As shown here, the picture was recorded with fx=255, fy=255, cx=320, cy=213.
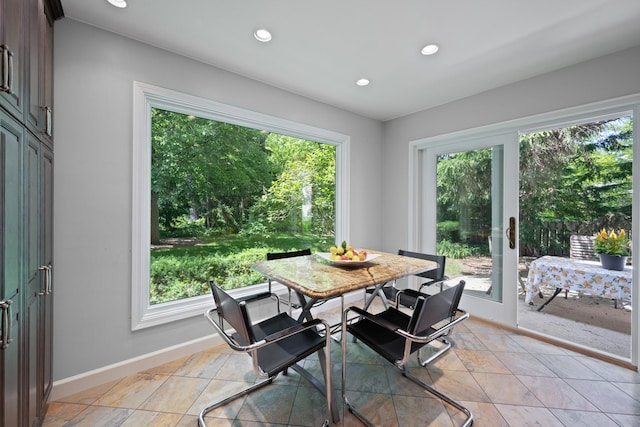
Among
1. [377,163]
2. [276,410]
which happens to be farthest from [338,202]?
[276,410]

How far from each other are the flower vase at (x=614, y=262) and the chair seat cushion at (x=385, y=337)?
270cm

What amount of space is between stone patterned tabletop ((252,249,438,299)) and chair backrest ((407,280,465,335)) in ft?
0.87

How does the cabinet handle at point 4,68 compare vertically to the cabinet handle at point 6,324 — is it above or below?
above

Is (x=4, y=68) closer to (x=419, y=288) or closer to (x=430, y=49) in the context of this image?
(x=430, y=49)

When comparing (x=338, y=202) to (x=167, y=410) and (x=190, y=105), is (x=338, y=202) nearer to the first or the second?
(x=190, y=105)

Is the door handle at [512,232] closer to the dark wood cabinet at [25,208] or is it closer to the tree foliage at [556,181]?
the tree foliage at [556,181]

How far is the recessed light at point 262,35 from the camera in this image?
1.89 meters

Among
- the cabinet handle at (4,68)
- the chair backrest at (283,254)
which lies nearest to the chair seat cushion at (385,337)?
the chair backrest at (283,254)

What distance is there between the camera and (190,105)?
2.23 m

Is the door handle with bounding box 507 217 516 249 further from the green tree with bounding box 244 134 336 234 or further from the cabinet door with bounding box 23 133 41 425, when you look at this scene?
the cabinet door with bounding box 23 133 41 425

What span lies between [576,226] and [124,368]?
5.82m

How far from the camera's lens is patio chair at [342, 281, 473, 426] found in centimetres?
132

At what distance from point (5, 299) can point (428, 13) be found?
2.61 metres

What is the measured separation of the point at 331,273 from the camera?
1684 mm
